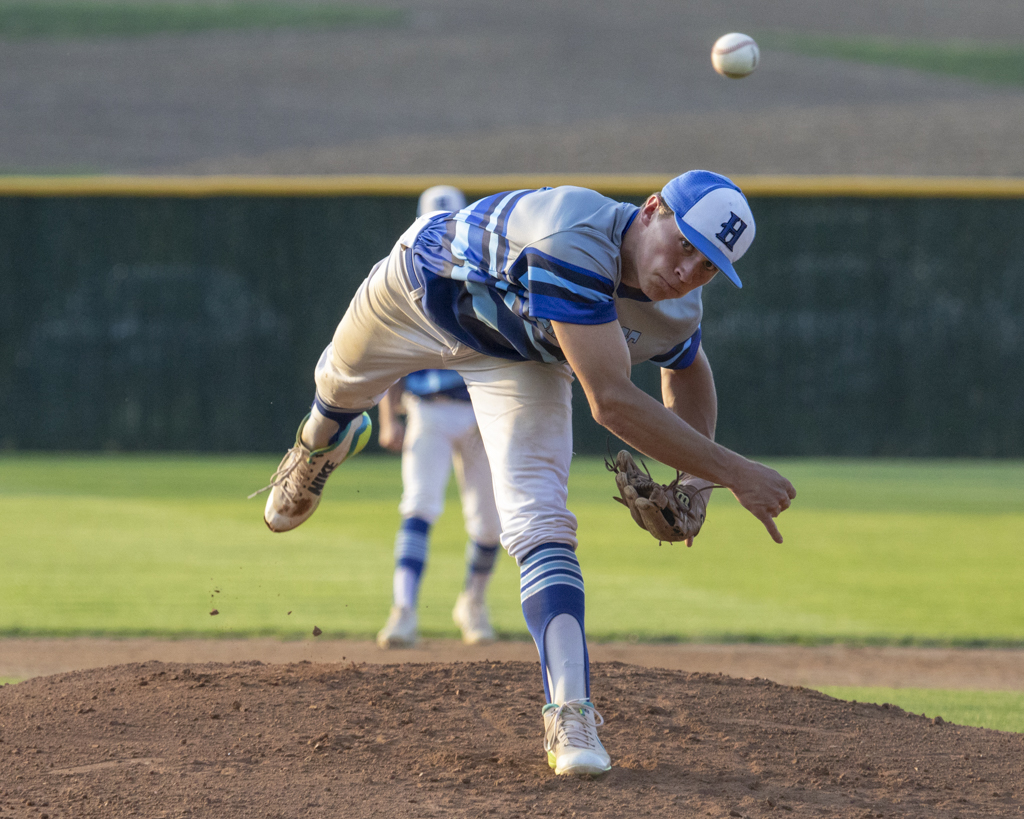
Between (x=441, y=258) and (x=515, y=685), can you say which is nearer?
(x=441, y=258)

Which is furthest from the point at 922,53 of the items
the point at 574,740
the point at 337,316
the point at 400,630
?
the point at 574,740

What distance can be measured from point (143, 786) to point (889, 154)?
20.9 metres

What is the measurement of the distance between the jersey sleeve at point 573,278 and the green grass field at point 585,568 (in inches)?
90.2

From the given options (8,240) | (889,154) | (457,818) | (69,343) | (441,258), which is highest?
(889,154)

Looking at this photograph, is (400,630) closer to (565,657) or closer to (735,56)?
(565,657)

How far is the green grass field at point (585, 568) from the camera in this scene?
19.5ft

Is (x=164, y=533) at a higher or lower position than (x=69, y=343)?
lower

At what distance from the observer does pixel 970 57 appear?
107 feet

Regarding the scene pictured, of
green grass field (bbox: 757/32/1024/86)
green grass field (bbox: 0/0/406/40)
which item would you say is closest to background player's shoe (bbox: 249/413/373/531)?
green grass field (bbox: 757/32/1024/86)

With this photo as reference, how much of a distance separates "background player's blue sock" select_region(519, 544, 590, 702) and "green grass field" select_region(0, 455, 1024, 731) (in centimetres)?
187

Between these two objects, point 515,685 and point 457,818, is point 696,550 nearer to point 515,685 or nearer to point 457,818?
point 515,685

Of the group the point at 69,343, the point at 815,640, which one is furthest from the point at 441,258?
the point at 69,343

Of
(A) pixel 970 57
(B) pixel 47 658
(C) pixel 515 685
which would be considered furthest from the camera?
(A) pixel 970 57

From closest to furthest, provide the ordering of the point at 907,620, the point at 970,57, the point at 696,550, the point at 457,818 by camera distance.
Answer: the point at 457,818, the point at 907,620, the point at 696,550, the point at 970,57
